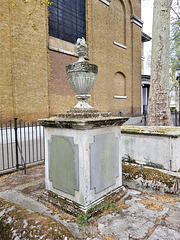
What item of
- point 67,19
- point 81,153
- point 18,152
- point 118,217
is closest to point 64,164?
point 81,153

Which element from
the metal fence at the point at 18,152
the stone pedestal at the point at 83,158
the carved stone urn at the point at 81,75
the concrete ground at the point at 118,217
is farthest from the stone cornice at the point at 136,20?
the concrete ground at the point at 118,217

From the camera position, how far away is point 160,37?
699 centimetres

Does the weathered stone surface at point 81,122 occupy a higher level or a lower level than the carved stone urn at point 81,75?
lower

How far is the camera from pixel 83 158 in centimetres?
279

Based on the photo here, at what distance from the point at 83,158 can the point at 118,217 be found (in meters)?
1.04

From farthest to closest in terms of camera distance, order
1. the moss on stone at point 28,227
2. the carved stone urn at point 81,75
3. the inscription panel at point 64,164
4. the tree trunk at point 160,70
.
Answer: the tree trunk at point 160,70, the carved stone urn at point 81,75, the inscription panel at point 64,164, the moss on stone at point 28,227

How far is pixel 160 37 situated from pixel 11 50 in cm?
720

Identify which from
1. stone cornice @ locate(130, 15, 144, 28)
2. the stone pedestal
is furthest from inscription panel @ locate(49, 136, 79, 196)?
stone cornice @ locate(130, 15, 144, 28)

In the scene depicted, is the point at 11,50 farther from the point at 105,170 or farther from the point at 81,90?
the point at 105,170

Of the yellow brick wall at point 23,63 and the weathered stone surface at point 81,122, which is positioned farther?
the yellow brick wall at point 23,63

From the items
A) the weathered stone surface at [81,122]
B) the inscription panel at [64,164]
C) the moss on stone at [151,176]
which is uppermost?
the weathered stone surface at [81,122]

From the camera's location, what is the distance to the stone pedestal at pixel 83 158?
9.20ft

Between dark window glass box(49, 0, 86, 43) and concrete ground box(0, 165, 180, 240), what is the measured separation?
11059 millimetres

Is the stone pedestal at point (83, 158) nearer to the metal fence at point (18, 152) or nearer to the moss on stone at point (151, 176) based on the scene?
the moss on stone at point (151, 176)
